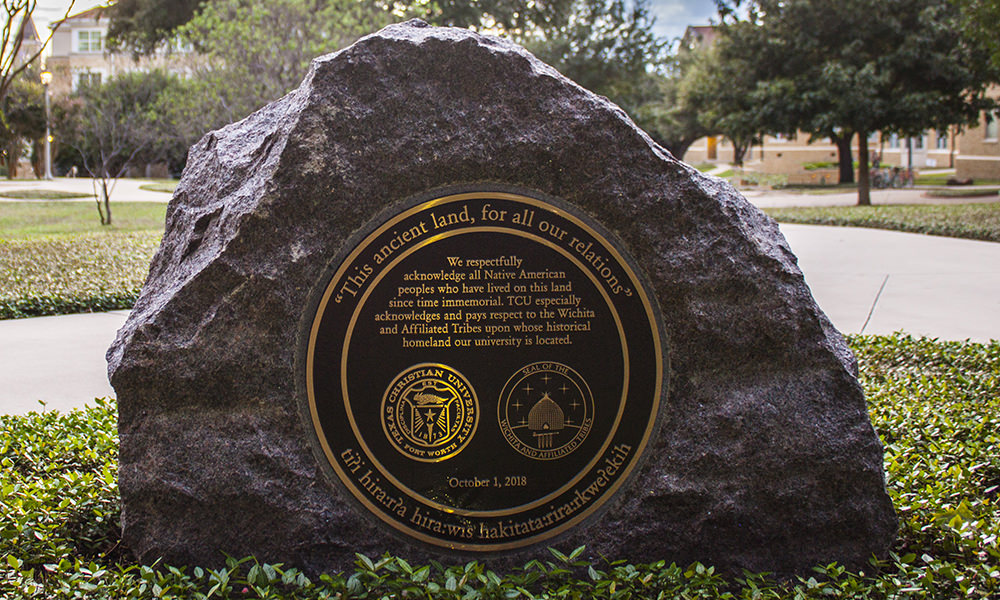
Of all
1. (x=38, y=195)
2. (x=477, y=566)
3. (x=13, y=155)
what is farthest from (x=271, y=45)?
(x=13, y=155)

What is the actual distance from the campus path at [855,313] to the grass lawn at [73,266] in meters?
0.39

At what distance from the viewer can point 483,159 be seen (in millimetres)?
3096

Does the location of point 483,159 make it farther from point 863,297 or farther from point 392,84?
point 863,297

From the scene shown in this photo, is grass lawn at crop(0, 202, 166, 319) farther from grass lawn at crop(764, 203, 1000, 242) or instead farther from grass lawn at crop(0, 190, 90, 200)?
grass lawn at crop(764, 203, 1000, 242)

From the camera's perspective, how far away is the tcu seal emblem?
313cm

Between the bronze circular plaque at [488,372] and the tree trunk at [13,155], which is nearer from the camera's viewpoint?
the bronze circular plaque at [488,372]

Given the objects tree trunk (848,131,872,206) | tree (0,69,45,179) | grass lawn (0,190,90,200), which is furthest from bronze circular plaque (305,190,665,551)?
tree (0,69,45,179)

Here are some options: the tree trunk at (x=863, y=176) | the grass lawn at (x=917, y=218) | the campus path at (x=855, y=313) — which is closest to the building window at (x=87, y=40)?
the grass lawn at (x=917, y=218)

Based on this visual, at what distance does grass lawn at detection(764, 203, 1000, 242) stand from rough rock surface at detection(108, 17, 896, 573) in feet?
42.8

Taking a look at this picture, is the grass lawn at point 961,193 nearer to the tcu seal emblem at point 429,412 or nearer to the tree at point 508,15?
the tree at point 508,15

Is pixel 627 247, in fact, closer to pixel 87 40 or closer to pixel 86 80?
pixel 86 80

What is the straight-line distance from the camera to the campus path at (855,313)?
6.02 metres

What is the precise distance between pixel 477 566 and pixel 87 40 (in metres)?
62.7

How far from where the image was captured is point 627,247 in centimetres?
312
